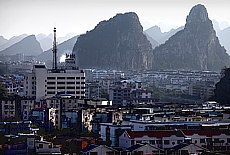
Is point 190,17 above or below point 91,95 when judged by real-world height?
above

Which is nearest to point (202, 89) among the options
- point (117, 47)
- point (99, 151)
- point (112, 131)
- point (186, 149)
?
point (112, 131)

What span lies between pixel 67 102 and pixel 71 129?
2.55 m

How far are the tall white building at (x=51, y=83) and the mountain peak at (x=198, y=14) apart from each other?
35869 millimetres

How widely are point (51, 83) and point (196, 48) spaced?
1451 inches

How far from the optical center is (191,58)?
5544 cm

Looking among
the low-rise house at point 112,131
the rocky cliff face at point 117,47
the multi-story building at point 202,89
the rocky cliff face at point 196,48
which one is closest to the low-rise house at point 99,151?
the low-rise house at point 112,131

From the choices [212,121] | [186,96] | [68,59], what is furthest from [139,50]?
[212,121]

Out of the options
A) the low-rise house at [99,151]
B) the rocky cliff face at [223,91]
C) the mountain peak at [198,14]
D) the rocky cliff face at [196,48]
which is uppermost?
the mountain peak at [198,14]

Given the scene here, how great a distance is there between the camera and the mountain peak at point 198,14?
55.0 metres

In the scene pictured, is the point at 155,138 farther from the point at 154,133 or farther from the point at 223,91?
the point at 223,91

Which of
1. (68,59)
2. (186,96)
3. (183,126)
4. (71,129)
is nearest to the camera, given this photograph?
(183,126)

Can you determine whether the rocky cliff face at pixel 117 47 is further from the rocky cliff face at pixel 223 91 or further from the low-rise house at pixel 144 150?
the low-rise house at pixel 144 150

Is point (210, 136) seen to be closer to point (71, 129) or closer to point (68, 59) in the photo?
point (71, 129)

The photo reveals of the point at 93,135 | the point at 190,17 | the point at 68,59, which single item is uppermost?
the point at 190,17
